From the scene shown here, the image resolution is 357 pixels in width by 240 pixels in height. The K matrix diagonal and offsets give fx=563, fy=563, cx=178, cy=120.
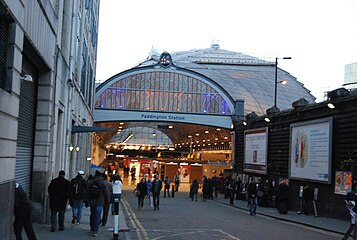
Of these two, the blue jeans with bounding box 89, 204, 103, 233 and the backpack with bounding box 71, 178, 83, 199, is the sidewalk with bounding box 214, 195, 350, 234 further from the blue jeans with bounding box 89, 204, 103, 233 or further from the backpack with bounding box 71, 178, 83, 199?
the backpack with bounding box 71, 178, 83, 199

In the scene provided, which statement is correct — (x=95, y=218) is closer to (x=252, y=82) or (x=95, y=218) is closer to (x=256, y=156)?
(x=256, y=156)

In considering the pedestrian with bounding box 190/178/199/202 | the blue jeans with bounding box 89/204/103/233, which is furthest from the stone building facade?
the pedestrian with bounding box 190/178/199/202

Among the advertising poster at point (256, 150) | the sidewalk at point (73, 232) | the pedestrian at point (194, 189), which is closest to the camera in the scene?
the sidewalk at point (73, 232)

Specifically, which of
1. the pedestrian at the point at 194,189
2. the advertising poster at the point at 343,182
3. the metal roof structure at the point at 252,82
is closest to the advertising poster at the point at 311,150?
the advertising poster at the point at 343,182

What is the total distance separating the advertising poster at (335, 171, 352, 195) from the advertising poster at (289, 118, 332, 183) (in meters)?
0.98

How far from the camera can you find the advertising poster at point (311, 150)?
27766mm

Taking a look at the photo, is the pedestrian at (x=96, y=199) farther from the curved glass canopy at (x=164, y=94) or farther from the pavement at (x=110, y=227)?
the curved glass canopy at (x=164, y=94)

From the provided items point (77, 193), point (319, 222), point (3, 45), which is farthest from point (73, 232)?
point (319, 222)

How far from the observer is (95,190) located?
644 inches

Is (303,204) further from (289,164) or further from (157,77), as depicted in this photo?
(157,77)

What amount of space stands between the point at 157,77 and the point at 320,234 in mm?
40492

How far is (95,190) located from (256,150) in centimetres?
2547

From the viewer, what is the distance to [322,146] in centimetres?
2845

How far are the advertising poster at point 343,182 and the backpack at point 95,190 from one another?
12709 millimetres
